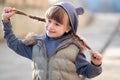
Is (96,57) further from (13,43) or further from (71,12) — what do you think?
(13,43)

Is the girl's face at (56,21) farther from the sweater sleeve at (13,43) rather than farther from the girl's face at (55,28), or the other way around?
the sweater sleeve at (13,43)

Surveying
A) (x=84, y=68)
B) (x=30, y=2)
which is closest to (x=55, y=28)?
(x=84, y=68)

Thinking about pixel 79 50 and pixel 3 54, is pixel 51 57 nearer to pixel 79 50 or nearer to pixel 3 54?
pixel 79 50

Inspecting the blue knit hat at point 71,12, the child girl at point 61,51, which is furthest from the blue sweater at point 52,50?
the blue knit hat at point 71,12

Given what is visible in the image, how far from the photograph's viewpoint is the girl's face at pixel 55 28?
4320 millimetres

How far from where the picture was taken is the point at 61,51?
4.33 m

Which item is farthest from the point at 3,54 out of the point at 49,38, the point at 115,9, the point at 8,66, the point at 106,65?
the point at 115,9

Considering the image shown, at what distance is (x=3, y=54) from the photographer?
37.5 ft

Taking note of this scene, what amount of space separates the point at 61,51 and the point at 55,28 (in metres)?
0.21

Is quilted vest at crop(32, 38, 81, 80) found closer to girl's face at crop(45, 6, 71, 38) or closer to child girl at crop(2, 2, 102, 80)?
child girl at crop(2, 2, 102, 80)

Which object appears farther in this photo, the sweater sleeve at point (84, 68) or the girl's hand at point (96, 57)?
the sweater sleeve at point (84, 68)

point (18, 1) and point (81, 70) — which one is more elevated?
point (81, 70)

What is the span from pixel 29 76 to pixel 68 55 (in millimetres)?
4095

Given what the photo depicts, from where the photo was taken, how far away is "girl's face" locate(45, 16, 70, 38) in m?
4.32
